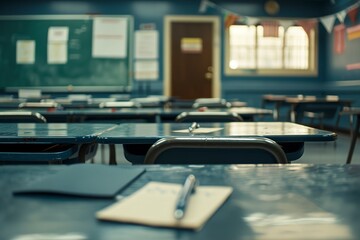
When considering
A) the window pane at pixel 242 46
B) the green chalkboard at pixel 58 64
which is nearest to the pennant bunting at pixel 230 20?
the window pane at pixel 242 46

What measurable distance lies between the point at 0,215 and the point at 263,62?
29.3ft

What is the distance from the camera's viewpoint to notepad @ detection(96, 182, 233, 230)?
0.62 meters

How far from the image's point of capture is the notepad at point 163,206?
0.62m

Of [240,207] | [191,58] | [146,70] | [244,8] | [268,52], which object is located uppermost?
[244,8]

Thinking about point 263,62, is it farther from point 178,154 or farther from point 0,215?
point 0,215

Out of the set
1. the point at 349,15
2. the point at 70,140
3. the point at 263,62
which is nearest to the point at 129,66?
the point at 263,62

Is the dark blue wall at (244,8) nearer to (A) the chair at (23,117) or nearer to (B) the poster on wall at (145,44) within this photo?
(B) the poster on wall at (145,44)

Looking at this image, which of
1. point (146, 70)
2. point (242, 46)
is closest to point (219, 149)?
point (146, 70)

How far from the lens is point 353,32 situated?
313 inches

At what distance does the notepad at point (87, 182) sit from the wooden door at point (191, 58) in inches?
320

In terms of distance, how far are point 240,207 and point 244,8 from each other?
803 cm

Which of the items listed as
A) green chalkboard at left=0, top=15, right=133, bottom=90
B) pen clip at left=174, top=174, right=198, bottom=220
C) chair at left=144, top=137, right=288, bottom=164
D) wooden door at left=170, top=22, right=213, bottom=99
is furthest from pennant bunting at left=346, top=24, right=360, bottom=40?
pen clip at left=174, top=174, right=198, bottom=220

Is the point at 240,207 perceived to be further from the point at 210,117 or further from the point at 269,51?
the point at 269,51

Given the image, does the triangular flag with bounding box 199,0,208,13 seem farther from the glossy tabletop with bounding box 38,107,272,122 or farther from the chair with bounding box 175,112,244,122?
the chair with bounding box 175,112,244,122
